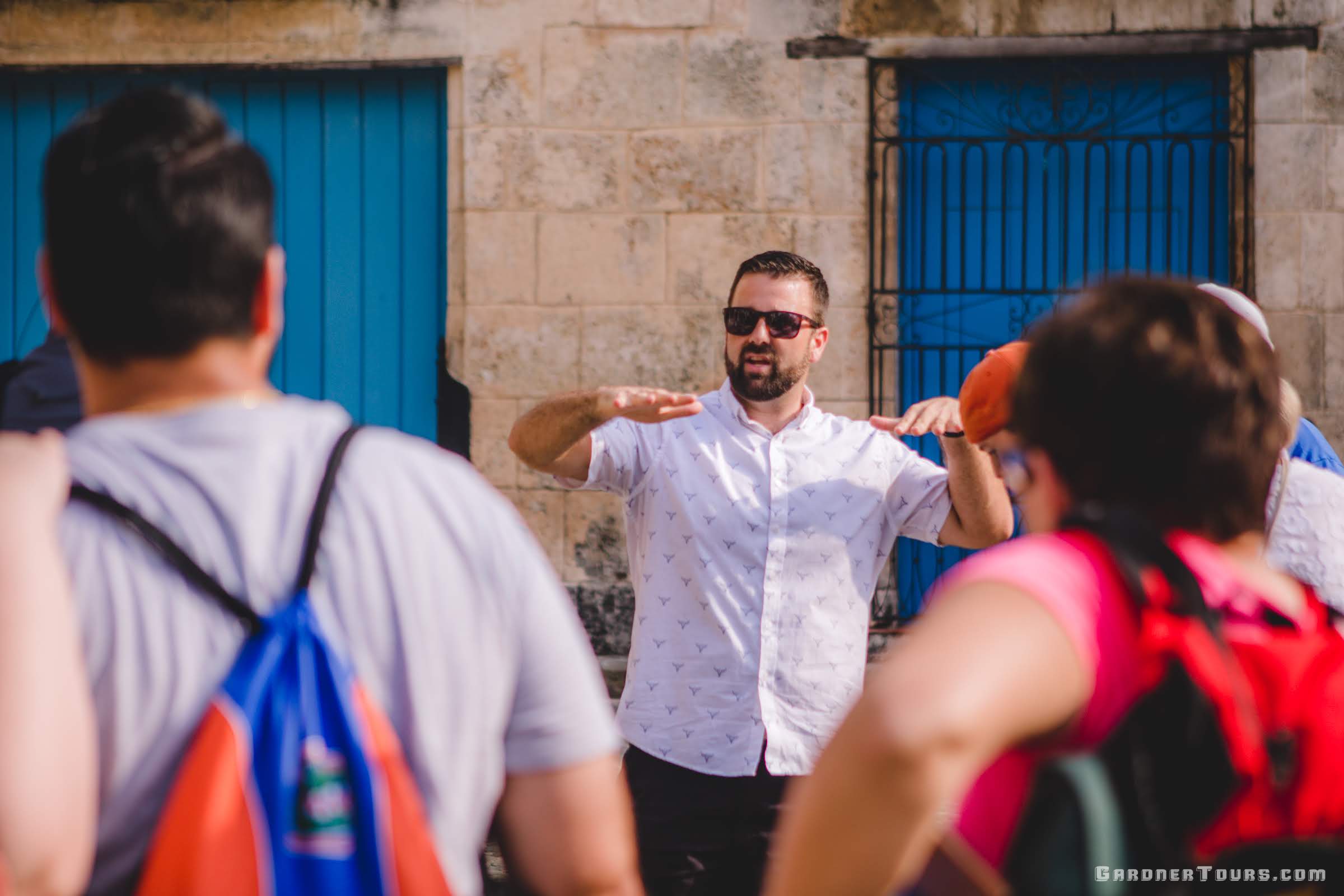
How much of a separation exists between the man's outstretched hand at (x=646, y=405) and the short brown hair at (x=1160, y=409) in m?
1.51

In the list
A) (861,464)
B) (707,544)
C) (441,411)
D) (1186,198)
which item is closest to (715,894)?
(707,544)

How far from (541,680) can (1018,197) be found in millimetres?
4692

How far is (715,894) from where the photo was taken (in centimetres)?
288

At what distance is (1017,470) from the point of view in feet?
4.42

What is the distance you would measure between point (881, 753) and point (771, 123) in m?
4.57

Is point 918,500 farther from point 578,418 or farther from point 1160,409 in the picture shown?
point 1160,409

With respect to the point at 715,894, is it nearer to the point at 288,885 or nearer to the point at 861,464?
the point at 861,464

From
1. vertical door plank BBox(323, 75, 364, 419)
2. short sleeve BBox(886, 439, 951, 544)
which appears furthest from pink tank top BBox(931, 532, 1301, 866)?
vertical door plank BBox(323, 75, 364, 419)

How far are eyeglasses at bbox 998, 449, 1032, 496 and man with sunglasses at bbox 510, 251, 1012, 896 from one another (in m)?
1.38

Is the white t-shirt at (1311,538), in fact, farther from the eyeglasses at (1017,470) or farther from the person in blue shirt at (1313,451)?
the eyeglasses at (1017,470)

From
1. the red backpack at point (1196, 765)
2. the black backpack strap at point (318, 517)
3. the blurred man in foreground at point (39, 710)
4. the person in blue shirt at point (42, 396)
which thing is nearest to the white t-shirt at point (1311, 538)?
the red backpack at point (1196, 765)

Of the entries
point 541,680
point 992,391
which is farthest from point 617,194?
point 541,680

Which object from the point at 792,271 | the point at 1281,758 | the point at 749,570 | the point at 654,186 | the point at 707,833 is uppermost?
the point at 654,186

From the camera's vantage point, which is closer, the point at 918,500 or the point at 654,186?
the point at 918,500
